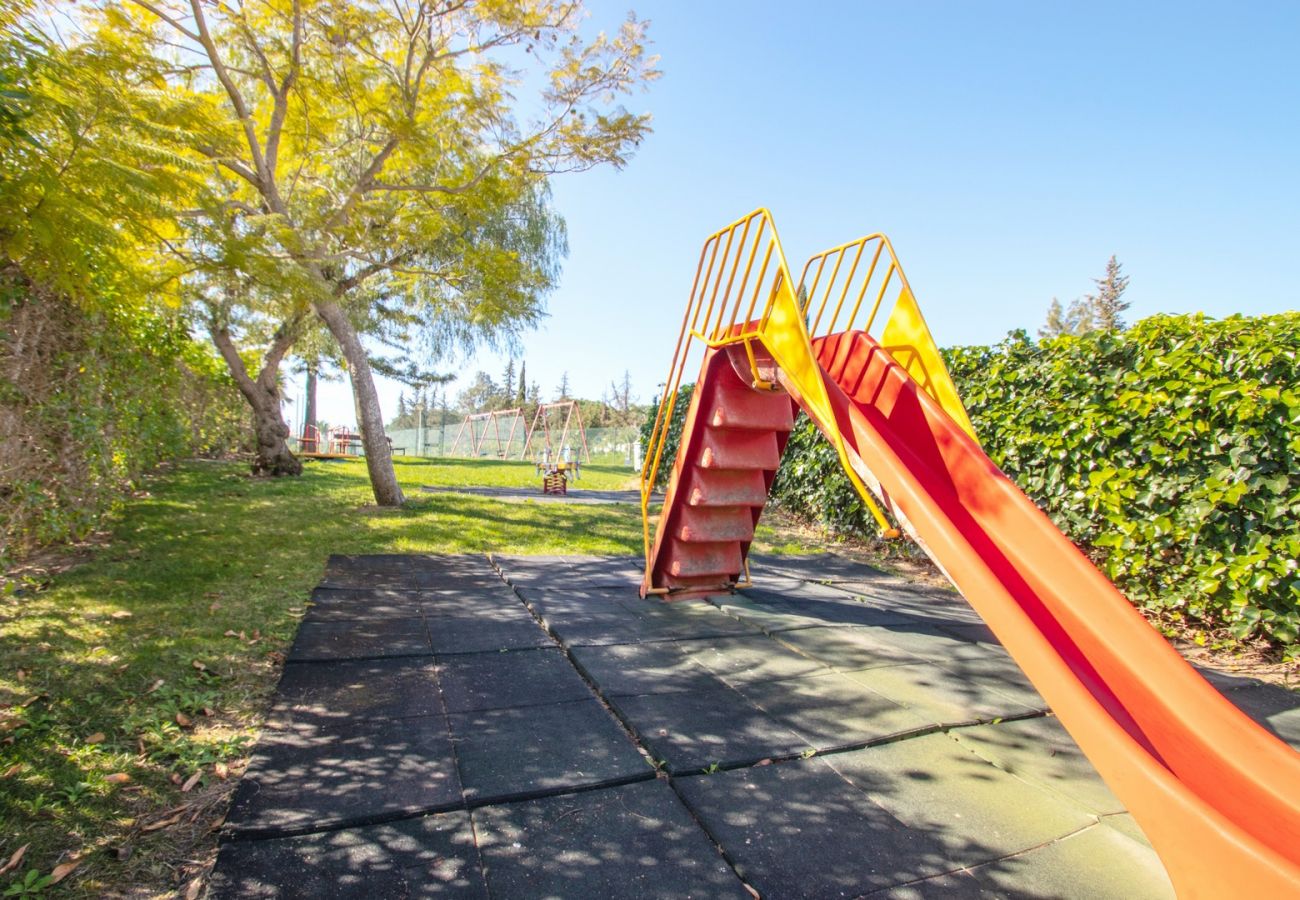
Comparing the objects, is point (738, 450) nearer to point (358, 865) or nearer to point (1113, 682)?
point (1113, 682)

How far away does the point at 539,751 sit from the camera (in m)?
2.83

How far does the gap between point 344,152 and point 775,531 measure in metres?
9.16

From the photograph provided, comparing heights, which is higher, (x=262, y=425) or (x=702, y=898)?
(x=262, y=425)

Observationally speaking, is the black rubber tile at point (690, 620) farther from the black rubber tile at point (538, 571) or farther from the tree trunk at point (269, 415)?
the tree trunk at point (269, 415)

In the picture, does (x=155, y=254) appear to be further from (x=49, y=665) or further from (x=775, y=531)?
(x=775, y=531)

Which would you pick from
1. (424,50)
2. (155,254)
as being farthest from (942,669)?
(424,50)

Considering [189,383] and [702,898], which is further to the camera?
[189,383]

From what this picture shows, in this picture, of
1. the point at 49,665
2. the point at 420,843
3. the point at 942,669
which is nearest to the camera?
the point at 420,843

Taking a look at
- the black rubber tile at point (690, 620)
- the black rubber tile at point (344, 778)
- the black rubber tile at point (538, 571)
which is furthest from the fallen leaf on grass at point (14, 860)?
the black rubber tile at point (538, 571)

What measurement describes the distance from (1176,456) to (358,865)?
5.65 m

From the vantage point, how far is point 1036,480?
5.71 metres

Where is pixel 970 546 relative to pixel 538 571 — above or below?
above

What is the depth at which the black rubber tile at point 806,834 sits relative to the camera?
6.97 feet

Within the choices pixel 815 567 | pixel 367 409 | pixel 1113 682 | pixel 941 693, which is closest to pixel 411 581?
pixel 941 693
